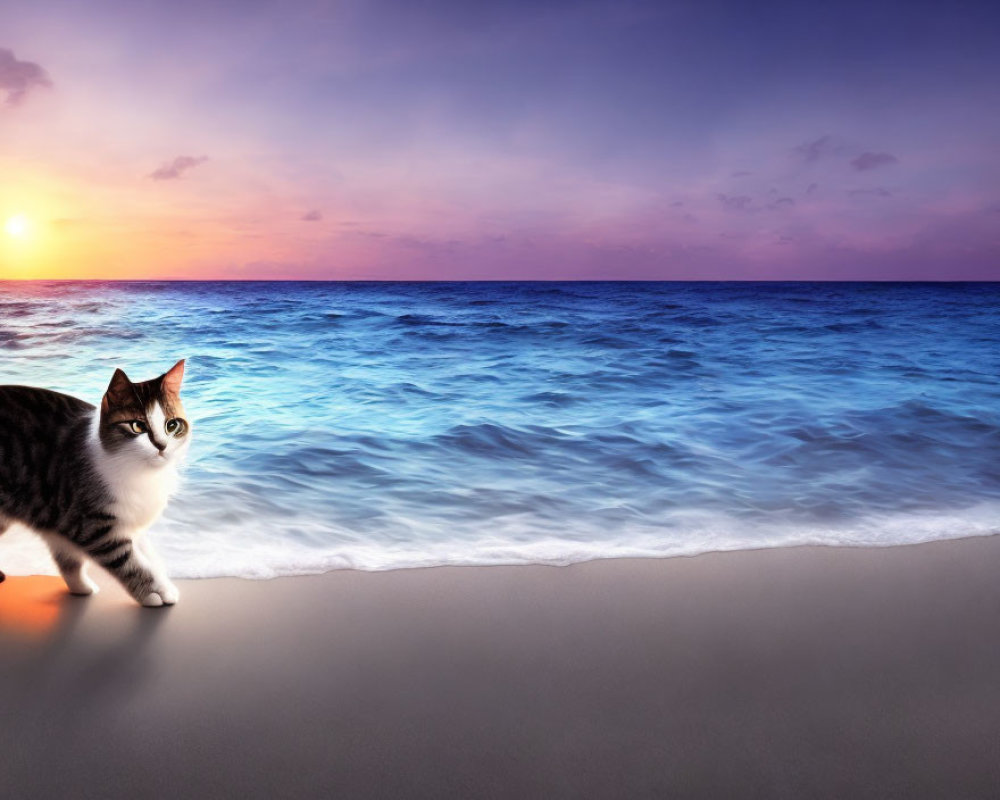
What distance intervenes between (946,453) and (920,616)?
3.00m

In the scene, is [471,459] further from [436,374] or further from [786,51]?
[786,51]

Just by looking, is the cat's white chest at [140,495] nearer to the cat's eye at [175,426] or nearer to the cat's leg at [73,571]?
the cat's eye at [175,426]

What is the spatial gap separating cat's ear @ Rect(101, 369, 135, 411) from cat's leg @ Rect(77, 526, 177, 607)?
1.18 feet

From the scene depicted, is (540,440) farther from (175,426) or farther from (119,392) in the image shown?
(119,392)

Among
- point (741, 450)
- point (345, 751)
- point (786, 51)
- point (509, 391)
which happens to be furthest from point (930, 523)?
point (786, 51)

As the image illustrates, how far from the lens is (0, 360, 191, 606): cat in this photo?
6.37 feet

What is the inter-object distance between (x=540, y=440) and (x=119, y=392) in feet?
10.6

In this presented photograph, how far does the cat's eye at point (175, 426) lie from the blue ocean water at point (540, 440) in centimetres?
58

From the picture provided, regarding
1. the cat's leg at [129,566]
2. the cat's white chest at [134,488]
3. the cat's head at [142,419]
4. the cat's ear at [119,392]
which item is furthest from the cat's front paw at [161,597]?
the cat's ear at [119,392]

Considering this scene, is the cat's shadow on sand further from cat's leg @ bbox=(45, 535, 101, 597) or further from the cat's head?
the cat's head

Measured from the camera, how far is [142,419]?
1927 mm

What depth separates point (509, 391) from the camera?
7.00m

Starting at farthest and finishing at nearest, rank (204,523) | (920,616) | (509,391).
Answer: (509,391), (204,523), (920,616)

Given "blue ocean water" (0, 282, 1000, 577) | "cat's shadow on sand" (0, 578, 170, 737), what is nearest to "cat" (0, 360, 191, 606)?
"cat's shadow on sand" (0, 578, 170, 737)
